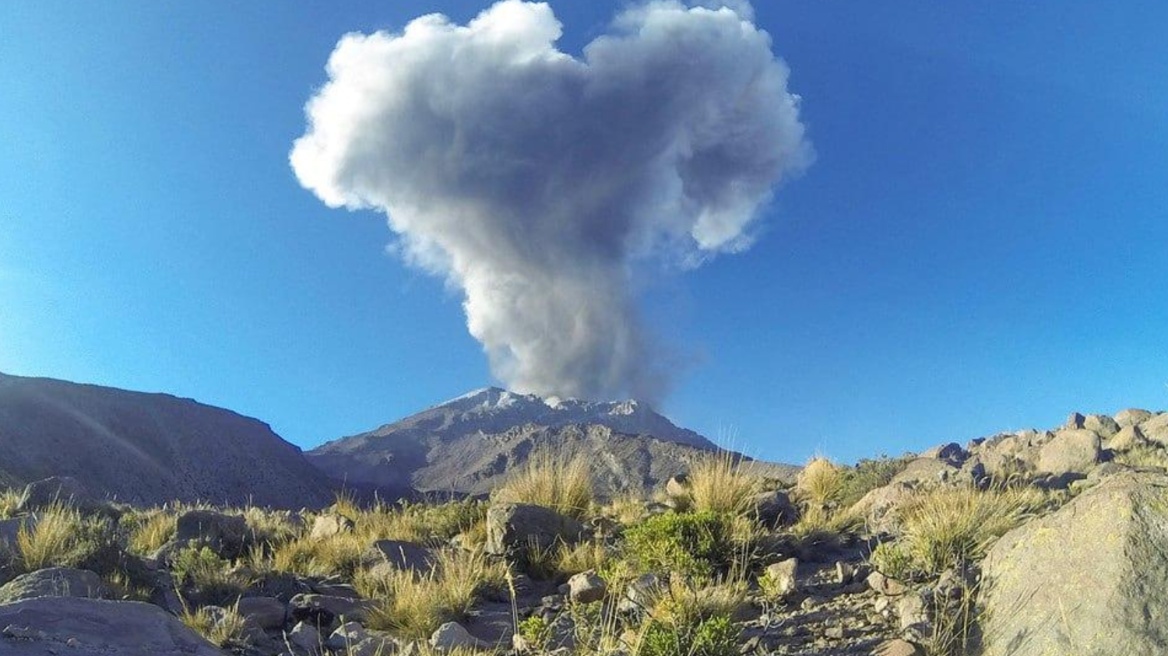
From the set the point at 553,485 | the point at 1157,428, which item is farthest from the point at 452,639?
the point at 1157,428

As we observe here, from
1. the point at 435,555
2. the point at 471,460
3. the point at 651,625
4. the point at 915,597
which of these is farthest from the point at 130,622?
the point at 471,460

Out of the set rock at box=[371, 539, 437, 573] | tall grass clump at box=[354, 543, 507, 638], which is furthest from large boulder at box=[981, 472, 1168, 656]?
rock at box=[371, 539, 437, 573]

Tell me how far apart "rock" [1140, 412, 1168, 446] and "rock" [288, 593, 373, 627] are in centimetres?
1944

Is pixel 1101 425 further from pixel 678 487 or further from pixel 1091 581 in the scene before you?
pixel 1091 581

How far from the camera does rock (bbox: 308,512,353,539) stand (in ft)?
37.6

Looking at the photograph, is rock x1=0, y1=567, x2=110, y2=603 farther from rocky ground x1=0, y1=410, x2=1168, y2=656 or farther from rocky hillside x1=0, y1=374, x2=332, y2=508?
rocky hillside x1=0, y1=374, x2=332, y2=508

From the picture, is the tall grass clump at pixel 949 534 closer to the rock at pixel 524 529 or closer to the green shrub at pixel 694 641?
the green shrub at pixel 694 641

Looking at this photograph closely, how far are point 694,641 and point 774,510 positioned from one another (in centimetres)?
536

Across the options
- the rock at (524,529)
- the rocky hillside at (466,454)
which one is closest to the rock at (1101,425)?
the rock at (524,529)

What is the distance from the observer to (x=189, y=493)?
7969 cm

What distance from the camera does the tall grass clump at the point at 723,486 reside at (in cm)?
1002

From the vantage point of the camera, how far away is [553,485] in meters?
11.7

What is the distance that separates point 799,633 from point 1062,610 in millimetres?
1897

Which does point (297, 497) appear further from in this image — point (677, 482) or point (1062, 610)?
point (1062, 610)
